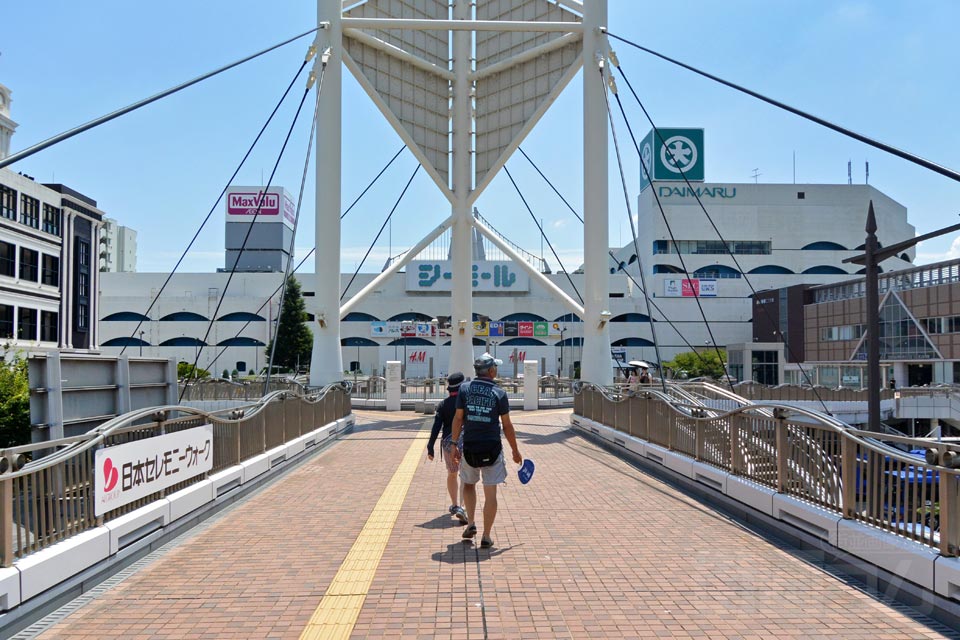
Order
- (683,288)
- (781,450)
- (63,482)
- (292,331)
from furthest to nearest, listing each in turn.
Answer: (683,288)
(292,331)
(781,450)
(63,482)

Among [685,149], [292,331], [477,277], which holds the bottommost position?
[292,331]

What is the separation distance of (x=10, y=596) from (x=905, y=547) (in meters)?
6.23

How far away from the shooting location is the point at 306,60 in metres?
20.4

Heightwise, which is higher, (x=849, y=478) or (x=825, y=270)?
(x=825, y=270)

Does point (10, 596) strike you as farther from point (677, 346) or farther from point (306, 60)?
point (677, 346)

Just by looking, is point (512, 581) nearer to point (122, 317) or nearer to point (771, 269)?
point (122, 317)

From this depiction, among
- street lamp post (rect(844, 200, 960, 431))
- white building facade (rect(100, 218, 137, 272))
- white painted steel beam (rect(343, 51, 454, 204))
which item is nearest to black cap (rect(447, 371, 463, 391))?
street lamp post (rect(844, 200, 960, 431))

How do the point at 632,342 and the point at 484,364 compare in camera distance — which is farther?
the point at 632,342

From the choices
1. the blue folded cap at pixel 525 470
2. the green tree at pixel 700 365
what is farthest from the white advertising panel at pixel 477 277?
the blue folded cap at pixel 525 470

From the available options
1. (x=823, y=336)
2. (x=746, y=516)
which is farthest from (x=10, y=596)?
Answer: (x=823, y=336)

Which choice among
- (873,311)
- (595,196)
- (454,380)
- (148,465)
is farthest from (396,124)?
(148,465)

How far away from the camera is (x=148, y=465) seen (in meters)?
7.12

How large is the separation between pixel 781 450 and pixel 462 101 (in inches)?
742

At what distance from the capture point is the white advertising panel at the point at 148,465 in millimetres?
6242
